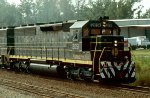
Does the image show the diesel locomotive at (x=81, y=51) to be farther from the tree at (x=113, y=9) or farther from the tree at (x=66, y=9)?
the tree at (x=66, y=9)

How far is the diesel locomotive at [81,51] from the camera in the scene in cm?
1684

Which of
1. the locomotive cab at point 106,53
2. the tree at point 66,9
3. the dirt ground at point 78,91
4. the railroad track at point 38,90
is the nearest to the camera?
the dirt ground at point 78,91

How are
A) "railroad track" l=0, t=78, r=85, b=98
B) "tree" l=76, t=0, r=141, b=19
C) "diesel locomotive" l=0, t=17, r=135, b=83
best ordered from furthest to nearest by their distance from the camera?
"tree" l=76, t=0, r=141, b=19 → "diesel locomotive" l=0, t=17, r=135, b=83 → "railroad track" l=0, t=78, r=85, b=98

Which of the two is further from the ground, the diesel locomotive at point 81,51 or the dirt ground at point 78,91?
the diesel locomotive at point 81,51

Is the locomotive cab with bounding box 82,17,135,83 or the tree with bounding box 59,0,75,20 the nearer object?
the locomotive cab with bounding box 82,17,135,83

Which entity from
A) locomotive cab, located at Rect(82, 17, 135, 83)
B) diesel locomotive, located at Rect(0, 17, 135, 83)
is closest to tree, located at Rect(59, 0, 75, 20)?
diesel locomotive, located at Rect(0, 17, 135, 83)

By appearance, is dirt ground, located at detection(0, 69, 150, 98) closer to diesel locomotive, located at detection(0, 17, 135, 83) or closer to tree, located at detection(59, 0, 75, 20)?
diesel locomotive, located at detection(0, 17, 135, 83)

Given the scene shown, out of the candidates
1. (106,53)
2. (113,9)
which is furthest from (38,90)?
(113,9)

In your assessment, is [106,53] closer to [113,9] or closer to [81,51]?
[81,51]

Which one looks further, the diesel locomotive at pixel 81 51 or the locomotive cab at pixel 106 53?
the diesel locomotive at pixel 81 51

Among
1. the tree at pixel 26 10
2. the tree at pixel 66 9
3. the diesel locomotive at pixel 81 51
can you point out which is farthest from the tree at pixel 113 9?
the diesel locomotive at pixel 81 51

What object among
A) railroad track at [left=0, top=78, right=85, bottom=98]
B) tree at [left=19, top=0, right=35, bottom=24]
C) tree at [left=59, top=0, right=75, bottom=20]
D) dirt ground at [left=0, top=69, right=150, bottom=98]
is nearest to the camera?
dirt ground at [left=0, top=69, right=150, bottom=98]

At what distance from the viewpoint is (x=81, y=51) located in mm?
17625

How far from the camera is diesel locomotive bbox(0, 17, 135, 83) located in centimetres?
1684
